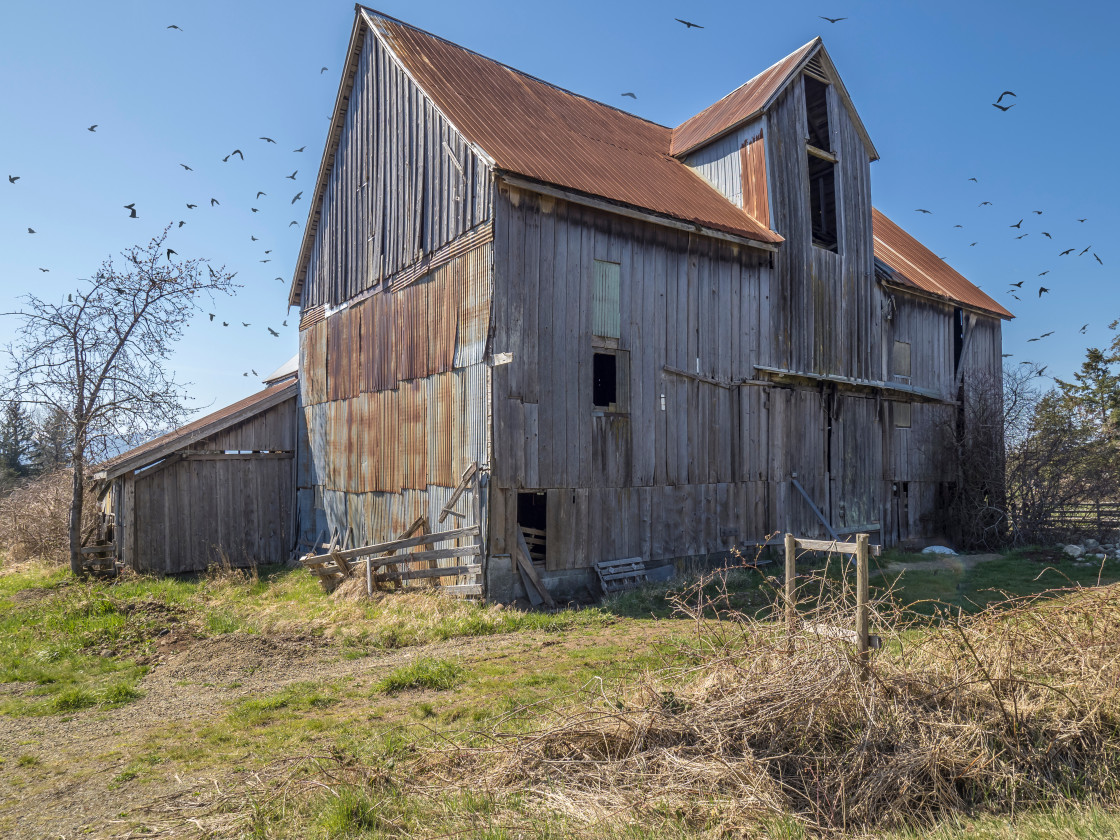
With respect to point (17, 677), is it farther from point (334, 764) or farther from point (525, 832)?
point (525, 832)

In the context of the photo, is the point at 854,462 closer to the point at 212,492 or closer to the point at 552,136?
the point at 552,136

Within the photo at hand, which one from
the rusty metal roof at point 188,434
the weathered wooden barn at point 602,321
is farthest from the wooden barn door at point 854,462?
the rusty metal roof at point 188,434

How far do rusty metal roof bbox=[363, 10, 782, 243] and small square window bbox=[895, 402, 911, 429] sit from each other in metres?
7.06

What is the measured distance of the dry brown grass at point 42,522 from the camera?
18406 millimetres

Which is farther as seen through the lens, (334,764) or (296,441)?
(296,441)

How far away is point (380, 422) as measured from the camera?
15156mm

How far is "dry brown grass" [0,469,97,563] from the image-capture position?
18406 mm

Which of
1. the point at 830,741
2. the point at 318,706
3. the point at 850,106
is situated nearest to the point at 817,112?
the point at 850,106

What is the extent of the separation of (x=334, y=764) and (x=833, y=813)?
359 cm

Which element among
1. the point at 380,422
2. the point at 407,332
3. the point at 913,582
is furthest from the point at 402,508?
the point at 913,582

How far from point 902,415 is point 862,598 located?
16.0 meters

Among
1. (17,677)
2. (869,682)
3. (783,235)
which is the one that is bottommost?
(17,677)

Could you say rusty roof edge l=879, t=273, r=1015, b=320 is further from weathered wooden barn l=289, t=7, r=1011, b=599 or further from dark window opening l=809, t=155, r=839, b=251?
dark window opening l=809, t=155, r=839, b=251

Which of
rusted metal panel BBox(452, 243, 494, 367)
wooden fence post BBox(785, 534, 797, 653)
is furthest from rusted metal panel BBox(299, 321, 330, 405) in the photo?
wooden fence post BBox(785, 534, 797, 653)
